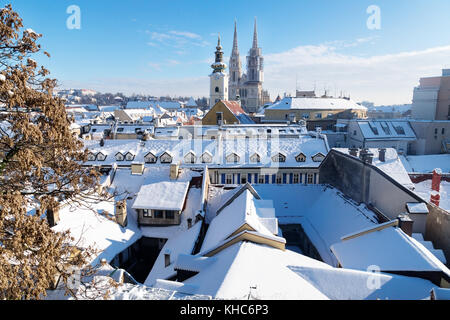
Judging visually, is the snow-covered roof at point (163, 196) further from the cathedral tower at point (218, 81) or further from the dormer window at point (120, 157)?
the cathedral tower at point (218, 81)

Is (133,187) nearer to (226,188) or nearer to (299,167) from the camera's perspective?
(226,188)

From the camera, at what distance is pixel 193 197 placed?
25.7 m

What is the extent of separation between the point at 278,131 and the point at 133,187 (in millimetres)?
27003

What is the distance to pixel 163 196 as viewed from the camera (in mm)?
24953

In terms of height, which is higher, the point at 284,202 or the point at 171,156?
the point at 171,156

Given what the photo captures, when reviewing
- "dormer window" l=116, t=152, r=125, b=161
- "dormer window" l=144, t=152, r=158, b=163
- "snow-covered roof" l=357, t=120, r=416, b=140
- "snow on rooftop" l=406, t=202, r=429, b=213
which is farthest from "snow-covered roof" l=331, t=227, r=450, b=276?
"snow-covered roof" l=357, t=120, r=416, b=140

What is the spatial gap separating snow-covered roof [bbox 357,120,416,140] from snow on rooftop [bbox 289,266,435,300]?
4561 centimetres

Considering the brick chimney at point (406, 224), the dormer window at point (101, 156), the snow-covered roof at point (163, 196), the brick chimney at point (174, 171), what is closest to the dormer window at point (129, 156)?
the dormer window at point (101, 156)

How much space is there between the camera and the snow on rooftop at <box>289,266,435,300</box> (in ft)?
40.2

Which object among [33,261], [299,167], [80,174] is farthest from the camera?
[299,167]

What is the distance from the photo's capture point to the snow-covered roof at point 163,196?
2417 cm

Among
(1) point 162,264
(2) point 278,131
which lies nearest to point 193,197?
(1) point 162,264

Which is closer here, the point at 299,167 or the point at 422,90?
the point at 299,167

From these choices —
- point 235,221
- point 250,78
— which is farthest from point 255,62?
point 235,221
